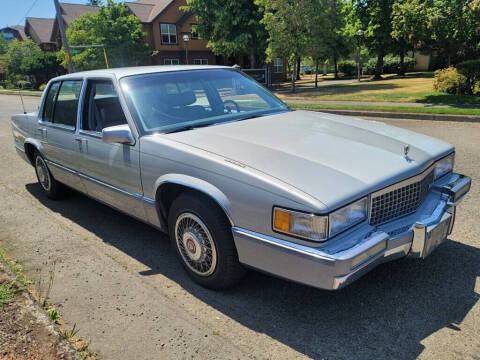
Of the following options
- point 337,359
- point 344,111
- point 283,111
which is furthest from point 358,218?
→ point 344,111

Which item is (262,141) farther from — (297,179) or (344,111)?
(344,111)

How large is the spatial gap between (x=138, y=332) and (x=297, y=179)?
1516mm

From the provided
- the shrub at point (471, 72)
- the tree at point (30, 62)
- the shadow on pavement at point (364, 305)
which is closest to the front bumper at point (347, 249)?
the shadow on pavement at point (364, 305)

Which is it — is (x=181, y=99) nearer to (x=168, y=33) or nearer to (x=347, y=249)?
(x=347, y=249)

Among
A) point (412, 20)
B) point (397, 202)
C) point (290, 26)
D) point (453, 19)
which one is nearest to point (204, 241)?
point (397, 202)

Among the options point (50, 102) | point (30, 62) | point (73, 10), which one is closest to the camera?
point (50, 102)

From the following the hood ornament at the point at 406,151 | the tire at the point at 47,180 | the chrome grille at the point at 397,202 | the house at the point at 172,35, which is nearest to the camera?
the chrome grille at the point at 397,202

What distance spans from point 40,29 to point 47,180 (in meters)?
63.4

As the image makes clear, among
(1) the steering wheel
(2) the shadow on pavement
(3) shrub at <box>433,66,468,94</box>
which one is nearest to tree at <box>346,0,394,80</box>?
(3) shrub at <box>433,66,468,94</box>

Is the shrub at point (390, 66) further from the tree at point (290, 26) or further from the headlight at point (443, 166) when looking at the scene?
the headlight at point (443, 166)

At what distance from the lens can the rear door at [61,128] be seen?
434 centimetres

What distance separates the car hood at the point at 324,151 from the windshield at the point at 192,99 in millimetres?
265

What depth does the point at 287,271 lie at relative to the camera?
242 cm

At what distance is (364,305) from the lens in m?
2.81
